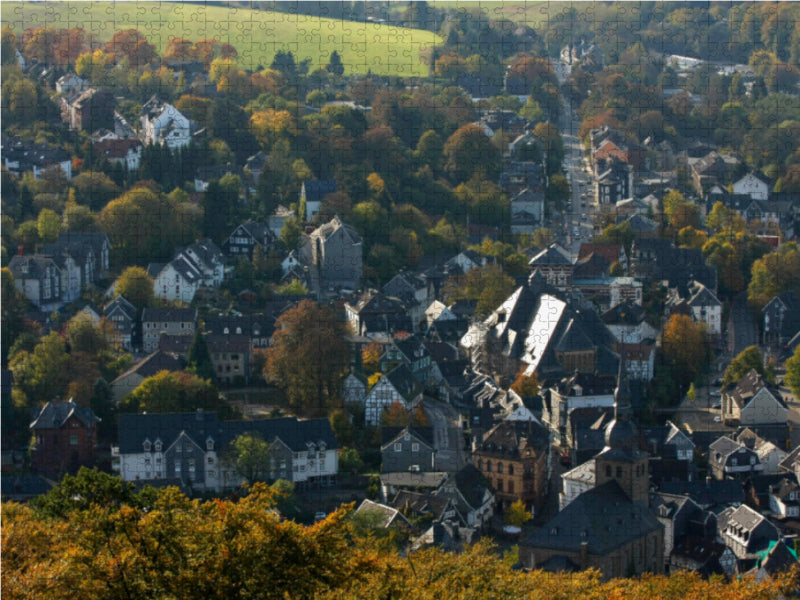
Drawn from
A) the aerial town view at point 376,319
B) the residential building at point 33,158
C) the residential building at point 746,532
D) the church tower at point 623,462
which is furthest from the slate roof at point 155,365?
the residential building at point 33,158

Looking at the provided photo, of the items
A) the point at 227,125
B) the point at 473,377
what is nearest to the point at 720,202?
the point at 227,125

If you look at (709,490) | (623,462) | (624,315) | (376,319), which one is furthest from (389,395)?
(624,315)

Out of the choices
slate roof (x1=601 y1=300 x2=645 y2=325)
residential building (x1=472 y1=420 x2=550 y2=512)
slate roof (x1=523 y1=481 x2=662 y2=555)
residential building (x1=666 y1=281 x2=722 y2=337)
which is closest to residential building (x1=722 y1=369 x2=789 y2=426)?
slate roof (x1=601 y1=300 x2=645 y2=325)

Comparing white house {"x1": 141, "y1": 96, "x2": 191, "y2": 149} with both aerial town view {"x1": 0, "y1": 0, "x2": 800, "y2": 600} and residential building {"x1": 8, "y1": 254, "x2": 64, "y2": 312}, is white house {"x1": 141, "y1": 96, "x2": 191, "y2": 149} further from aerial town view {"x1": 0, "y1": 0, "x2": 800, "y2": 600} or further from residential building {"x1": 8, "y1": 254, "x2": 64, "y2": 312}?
residential building {"x1": 8, "y1": 254, "x2": 64, "y2": 312}

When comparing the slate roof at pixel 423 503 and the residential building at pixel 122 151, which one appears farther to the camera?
the residential building at pixel 122 151

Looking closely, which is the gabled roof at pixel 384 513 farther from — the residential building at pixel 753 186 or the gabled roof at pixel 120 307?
the residential building at pixel 753 186

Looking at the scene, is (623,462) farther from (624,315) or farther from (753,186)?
(753,186)
